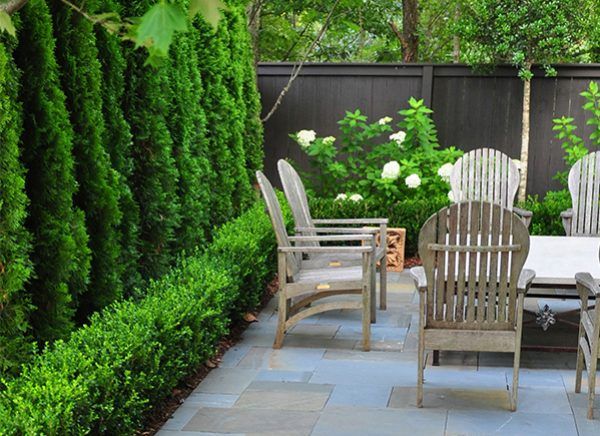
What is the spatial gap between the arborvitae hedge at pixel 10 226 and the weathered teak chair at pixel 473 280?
6.02ft

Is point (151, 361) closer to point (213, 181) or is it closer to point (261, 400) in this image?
point (261, 400)

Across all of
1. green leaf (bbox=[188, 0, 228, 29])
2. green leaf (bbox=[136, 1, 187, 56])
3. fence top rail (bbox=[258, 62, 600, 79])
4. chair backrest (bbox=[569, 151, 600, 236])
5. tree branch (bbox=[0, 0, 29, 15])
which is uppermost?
fence top rail (bbox=[258, 62, 600, 79])

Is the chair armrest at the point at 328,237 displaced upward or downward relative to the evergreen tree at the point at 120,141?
downward

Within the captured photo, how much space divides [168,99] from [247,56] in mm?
2331

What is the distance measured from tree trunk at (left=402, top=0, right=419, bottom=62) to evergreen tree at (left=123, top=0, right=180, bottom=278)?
7.16 meters

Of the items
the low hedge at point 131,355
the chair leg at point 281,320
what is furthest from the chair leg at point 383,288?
the chair leg at point 281,320

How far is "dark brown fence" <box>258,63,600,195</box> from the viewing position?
9328 mm

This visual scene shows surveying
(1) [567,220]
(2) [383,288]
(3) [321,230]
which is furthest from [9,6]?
(1) [567,220]

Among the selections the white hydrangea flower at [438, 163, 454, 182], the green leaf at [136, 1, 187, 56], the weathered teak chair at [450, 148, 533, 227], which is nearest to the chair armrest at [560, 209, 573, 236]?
the weathered teak chair at [450, 148, 533, 227]

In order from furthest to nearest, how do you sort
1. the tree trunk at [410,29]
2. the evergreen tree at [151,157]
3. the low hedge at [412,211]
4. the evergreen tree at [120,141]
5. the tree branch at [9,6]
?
the tree trunk at [410,29] → the low hedge at [412,211] → the evergreen tree at [151,157] → the evergreen tree at [120,141] → the tree branch at [9,6]

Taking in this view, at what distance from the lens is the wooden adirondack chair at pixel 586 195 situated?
7207 mm

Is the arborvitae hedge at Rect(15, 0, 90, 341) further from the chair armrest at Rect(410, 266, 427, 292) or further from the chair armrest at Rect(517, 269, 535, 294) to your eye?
the chair armrest at Rect(517, 269, 535, 294)

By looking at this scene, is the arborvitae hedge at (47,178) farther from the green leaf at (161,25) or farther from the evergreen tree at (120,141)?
the green leaf at (161,25)

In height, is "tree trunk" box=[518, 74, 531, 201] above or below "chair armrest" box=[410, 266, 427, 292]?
above
